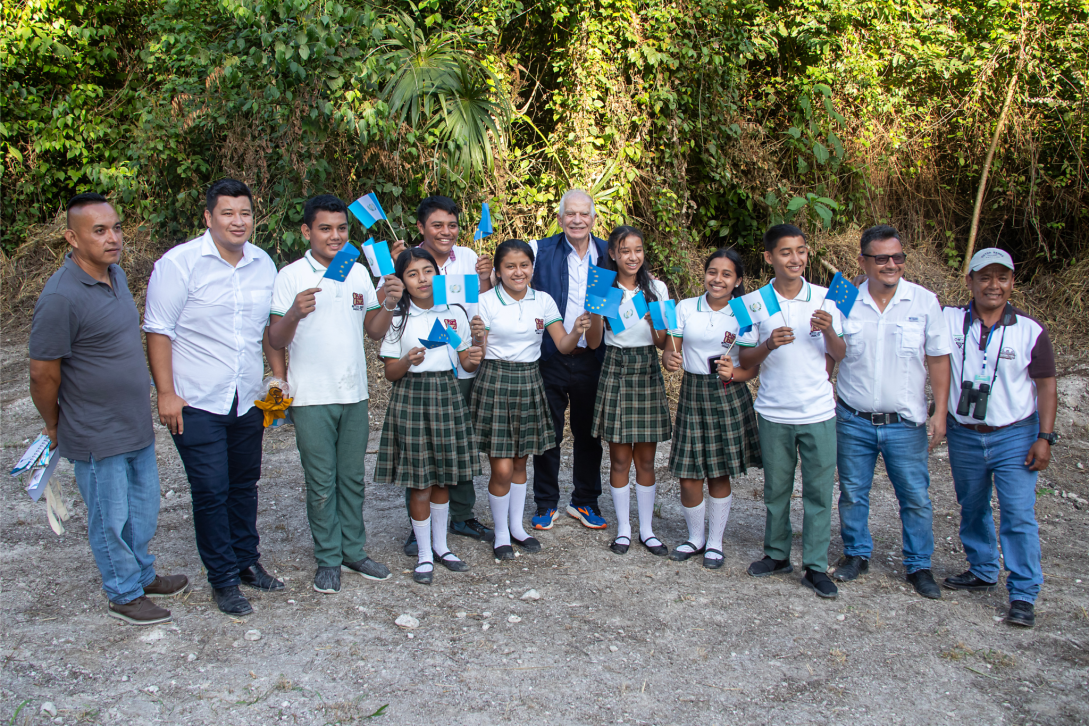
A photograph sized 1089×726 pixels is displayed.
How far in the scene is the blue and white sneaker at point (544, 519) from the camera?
4578mm

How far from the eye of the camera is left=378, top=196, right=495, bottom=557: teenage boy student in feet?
13.6

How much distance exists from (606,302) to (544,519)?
4.74 feet

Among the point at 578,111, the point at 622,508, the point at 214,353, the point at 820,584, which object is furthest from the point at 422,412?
the point at 578,111

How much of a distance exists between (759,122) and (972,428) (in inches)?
233

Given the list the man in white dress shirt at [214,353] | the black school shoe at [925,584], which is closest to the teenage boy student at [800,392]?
the black school shoe at [925,584]

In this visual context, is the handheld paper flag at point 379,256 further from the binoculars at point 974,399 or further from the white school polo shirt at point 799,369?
the binoculars at point 974,399

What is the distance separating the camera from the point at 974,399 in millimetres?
3631

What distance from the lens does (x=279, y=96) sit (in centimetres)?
632

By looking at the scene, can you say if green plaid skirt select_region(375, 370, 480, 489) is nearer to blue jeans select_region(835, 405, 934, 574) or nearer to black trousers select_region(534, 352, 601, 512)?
black trousers select_region(534, 352, 601, 512)

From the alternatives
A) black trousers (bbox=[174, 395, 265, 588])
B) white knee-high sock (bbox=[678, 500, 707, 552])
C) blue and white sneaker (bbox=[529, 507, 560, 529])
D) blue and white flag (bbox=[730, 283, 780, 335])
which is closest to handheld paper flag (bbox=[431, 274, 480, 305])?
black trousers (bbox=[174, 395, 265, 588])

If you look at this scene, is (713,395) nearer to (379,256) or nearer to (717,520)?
(717,520)

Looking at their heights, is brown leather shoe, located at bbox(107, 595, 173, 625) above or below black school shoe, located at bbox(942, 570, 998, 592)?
below

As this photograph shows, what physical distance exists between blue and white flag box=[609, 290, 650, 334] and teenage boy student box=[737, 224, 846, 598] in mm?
529

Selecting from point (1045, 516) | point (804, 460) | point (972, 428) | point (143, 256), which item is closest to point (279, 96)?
point (143, 256)
